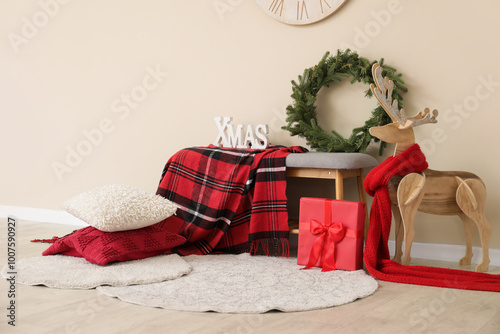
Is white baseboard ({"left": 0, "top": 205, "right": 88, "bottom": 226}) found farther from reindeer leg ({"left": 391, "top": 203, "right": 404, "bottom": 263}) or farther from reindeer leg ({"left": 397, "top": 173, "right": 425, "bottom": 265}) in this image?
reindeer leg ({"left": 397, "top": 173, "right": 425, "bottom": 265})

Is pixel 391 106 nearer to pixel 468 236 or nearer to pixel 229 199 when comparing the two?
pixel 468 236

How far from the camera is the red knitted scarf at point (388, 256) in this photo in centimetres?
205

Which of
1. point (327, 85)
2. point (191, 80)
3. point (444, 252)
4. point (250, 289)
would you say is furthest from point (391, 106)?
point (191, 80)

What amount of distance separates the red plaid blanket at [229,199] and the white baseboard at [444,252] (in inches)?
24.8

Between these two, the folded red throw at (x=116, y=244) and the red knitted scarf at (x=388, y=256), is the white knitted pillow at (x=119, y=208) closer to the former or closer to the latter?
the folded red throw at (x=116, y=244)

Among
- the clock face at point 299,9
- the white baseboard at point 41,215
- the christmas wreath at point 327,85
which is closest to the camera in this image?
the christmas wreath at point 327,85

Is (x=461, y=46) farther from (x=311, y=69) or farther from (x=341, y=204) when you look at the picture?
(x=341, y=204)

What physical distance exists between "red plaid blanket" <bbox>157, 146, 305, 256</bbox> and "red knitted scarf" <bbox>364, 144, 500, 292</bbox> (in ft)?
1.44

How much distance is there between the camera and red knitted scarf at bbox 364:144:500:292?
6.73 ft

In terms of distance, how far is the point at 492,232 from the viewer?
2.46 metres

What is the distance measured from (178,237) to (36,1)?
236 centimetres

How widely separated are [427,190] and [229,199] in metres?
0.92

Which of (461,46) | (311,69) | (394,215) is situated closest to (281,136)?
(311,69)

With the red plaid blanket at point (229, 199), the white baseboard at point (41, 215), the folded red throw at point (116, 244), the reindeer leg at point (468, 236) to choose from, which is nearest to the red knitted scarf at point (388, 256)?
the reindeer leg at point (468, 236)
